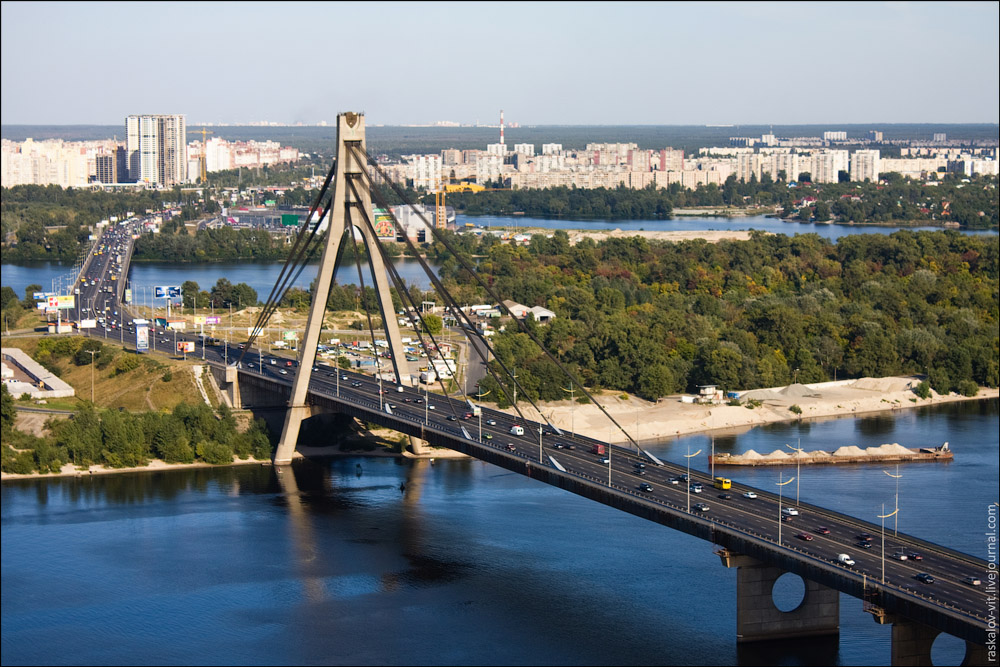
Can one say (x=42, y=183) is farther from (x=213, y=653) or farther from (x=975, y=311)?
(x=213, y=653)

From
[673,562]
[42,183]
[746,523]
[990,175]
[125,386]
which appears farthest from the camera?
[990,175]

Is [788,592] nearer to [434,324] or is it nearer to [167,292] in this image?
[434,324]

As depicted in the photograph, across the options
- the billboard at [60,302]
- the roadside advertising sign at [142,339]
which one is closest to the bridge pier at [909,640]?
the roadside advertising sign at [142,339]

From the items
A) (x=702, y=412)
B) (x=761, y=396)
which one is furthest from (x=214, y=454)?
(x=761, y=396)

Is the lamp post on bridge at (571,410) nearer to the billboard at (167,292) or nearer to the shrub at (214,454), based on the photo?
the shrub at (214,454)

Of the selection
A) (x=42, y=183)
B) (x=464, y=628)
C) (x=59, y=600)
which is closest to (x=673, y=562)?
(x=464, y=628)

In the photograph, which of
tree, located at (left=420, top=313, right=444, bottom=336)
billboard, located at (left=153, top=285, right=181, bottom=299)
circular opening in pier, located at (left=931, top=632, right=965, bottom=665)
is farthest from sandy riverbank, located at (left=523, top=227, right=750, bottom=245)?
circular opening in pier, located at (left=931, top=632, right=965, bottom=665)
